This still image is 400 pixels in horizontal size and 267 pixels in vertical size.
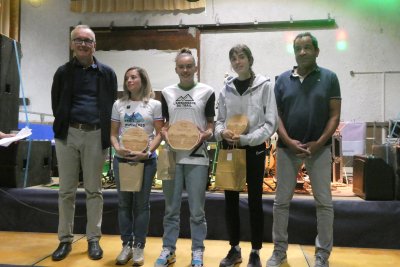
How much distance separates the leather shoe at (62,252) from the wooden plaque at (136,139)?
88 cm

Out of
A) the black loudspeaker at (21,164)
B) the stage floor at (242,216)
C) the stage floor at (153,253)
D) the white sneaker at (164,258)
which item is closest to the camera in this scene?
the white sneaker at (164,258)

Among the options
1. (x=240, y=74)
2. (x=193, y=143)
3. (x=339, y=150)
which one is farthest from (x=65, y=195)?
(x=339, y=150)

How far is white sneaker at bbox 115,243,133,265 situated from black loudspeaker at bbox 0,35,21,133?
2.02 m

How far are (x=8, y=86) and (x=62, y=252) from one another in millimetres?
1998

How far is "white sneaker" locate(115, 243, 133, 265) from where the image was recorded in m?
2.42

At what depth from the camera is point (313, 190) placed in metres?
2.34

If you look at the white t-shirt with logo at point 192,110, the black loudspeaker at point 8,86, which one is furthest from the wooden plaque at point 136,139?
the black loudspeaker at point 8,86

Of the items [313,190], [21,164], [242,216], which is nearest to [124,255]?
[242,216]

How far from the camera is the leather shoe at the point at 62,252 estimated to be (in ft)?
8.37

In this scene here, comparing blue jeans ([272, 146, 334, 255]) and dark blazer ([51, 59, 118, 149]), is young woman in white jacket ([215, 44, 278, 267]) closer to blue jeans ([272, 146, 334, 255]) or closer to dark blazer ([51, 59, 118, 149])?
blue jeans ([272, 146, 334, 255])

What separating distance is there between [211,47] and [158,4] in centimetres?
129

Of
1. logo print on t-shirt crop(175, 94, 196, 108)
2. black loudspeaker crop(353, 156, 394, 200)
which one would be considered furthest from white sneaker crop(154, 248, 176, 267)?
black loudspeaker crop(353, 156, 394, 200)

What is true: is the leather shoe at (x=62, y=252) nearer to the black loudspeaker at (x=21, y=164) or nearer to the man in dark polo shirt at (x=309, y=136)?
the black loudspeaker at (x=21, y=164)

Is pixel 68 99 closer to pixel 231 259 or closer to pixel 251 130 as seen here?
pixel 251 130
